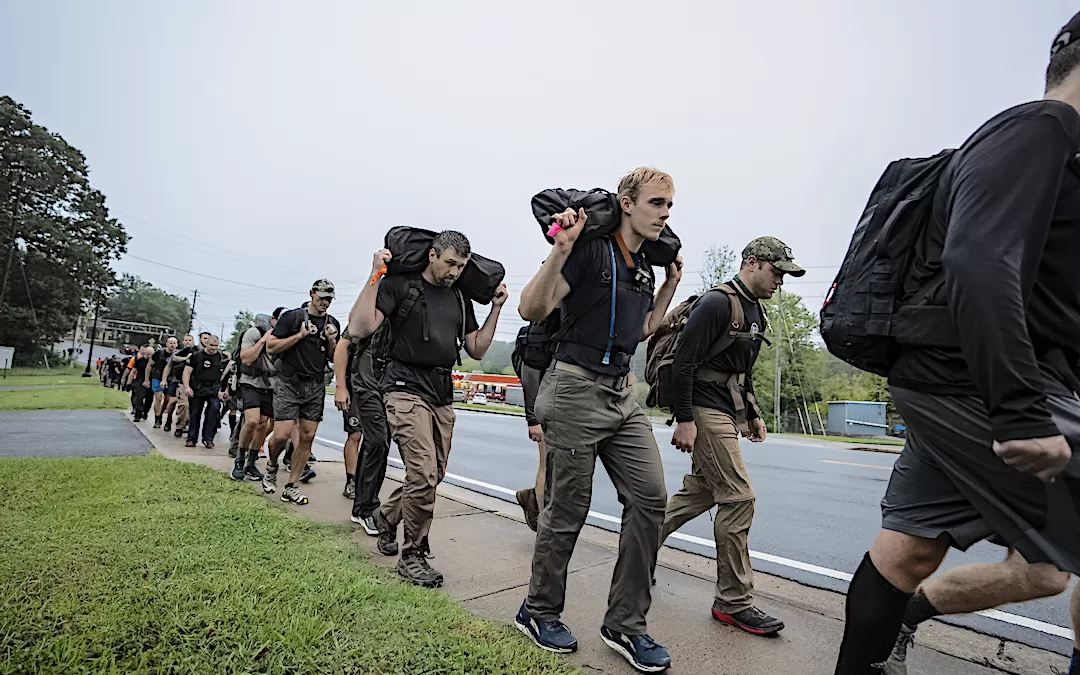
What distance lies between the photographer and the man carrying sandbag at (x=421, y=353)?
12.8 feet

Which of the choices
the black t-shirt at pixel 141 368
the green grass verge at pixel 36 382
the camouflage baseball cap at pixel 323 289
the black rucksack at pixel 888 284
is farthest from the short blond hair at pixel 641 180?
the green grass verge at pixel 36 382

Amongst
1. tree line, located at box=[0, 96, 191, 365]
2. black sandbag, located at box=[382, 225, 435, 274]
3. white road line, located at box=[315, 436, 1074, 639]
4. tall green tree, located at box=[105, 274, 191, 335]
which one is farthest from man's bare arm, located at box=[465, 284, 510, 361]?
tall green tree, located at box=[105, 274, 191, 335]

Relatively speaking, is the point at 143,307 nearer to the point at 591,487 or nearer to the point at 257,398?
the point at 257,398

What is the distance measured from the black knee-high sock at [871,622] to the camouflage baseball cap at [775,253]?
1947mm

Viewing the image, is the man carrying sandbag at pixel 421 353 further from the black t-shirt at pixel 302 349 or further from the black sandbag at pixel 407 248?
the black t-shirt at pixel 302 349

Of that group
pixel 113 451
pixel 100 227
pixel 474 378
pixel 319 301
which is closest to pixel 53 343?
pixel 100 227

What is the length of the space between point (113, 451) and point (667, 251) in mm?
8257

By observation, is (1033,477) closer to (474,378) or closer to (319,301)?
(319,301)

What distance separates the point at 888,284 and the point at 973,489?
0.61 metres

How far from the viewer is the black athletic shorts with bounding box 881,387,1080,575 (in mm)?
1683

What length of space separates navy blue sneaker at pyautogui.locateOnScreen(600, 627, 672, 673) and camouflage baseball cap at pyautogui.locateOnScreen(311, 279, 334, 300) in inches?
180

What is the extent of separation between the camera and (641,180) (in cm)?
309

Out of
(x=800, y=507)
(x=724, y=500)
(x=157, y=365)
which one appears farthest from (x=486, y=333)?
(x=157, y=365)

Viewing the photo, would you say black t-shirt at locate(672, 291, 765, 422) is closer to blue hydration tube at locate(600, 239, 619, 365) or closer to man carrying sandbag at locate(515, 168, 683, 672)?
man carrying sandbag at locate(515, 168, 683, 672)
